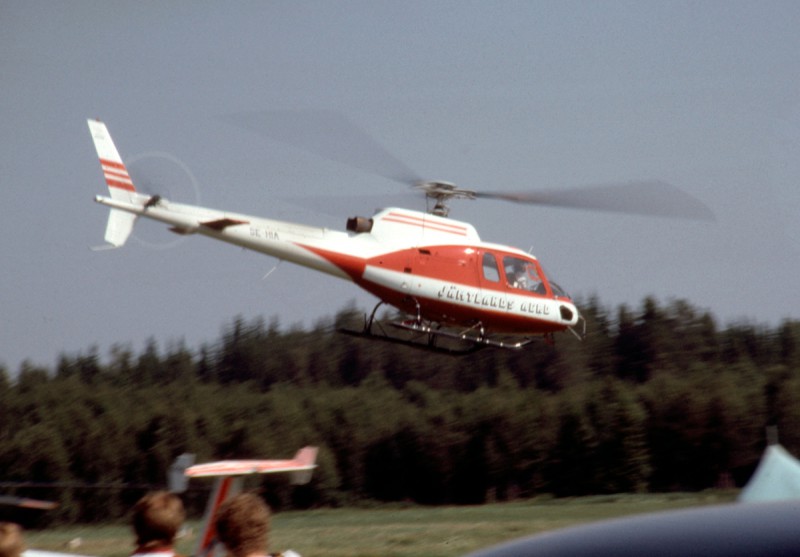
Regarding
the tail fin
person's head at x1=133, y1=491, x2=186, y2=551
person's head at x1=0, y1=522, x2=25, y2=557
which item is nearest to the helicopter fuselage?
the tail fin

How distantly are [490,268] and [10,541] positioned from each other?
19640 millimetres

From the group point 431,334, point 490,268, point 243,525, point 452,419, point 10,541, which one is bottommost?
point 10,541

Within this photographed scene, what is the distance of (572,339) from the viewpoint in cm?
10912

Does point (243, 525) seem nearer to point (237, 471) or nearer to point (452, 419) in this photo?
point (237, 471)

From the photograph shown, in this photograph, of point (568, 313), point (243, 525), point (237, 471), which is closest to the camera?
point (243, 525)

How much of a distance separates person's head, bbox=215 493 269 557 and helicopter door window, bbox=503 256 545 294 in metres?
19.7

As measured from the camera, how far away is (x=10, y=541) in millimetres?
5027

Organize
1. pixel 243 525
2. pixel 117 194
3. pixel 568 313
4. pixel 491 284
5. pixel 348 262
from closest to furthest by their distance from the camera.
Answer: pixel 243 525 → pixel 117 194 → pixel 348 262 → pixel 491 284 → pixel 568 313

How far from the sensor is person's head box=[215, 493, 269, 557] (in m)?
4.96

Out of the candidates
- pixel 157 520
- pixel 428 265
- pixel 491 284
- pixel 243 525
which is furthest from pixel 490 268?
pixel 243 525

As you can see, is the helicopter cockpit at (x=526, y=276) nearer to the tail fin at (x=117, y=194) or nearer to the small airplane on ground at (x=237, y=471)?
the tail fin at (x=117, y=194)

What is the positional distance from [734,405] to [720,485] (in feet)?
19.1

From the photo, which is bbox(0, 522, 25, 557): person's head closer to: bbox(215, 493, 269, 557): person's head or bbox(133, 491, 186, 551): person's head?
bbox(133, 491, 186, 551): person's head

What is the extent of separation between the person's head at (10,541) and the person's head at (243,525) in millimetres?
733
